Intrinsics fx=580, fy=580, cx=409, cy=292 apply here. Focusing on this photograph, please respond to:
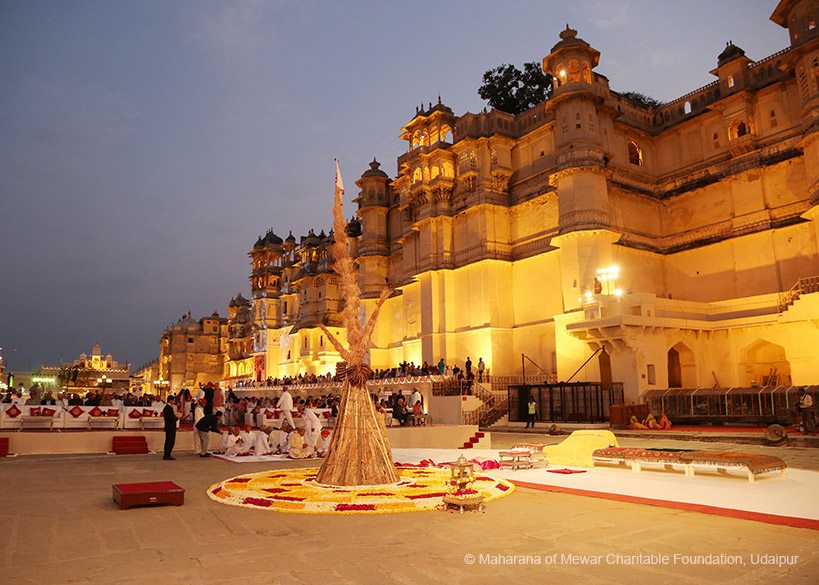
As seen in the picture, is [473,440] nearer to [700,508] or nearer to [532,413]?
[532,413]

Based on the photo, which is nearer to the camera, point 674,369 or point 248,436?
point 248,436

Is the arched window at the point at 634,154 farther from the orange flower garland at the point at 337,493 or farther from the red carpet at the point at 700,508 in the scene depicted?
the red carpet at the point at 700,508

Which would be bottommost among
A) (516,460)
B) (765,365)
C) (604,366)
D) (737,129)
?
(516,460)

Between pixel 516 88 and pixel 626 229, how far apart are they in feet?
60.0

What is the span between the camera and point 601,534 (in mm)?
6648

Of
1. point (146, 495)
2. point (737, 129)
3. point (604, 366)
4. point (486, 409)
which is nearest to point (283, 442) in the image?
point (146, 495)

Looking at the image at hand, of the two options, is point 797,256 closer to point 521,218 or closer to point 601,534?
point 521,218

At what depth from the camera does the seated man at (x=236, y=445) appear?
16.1 m

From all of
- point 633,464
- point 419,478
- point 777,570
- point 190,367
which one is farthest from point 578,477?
point 190,367

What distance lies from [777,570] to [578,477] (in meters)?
6.43

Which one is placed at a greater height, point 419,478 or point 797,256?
point 797,256

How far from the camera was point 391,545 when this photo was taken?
624 centimetres

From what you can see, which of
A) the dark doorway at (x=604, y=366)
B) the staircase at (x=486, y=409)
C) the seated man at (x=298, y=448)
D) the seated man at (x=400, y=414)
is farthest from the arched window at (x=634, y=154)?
the seated man at (x=298, y=448)

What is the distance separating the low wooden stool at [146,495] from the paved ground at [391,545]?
0.13 m
